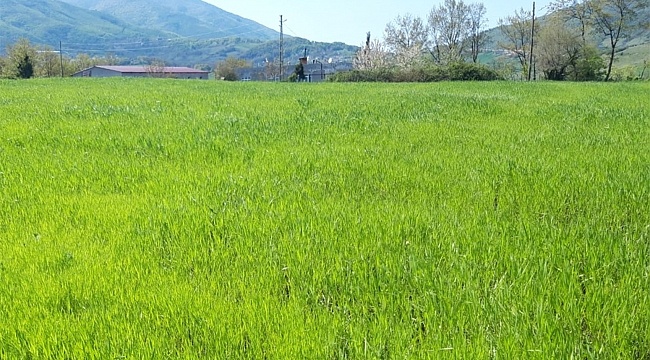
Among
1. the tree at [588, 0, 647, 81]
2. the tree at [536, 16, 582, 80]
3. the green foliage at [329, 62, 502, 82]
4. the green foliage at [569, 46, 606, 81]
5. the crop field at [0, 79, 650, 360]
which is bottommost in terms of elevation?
the crop field at [0, 79, 650, 360]

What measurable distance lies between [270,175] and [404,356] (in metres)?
3.50

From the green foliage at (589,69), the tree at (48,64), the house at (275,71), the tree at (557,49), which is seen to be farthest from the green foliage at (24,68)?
the green foliage at (589,69)

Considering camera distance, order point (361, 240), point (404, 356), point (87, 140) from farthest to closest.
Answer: point (87, 140)
point (361, 240)
point (404, 356)

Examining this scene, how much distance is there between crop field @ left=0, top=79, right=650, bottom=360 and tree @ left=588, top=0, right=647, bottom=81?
74069mm

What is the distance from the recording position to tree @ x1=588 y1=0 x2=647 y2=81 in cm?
6675

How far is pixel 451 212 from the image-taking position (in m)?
4.01

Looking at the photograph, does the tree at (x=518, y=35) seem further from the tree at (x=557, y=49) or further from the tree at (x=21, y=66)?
the tree at (x=21, y=66)

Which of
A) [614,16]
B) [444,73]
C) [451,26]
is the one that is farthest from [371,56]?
[444,73]

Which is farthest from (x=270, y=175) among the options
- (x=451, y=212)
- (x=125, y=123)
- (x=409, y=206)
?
(x=125, y=123)

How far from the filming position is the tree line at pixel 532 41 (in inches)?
2616

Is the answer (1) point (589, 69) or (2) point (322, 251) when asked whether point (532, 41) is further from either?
(2) point (322, 251)

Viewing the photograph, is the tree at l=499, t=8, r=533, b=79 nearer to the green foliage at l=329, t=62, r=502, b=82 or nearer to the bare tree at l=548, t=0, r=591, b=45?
the bare tree at l=548, t=0, r=591, b=45

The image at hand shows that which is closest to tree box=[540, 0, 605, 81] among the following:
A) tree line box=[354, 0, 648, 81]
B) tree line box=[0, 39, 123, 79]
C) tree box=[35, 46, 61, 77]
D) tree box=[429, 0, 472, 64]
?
tree line box=[354, 0, 648, 81]

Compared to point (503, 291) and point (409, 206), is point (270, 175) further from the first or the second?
point (503, 291)
